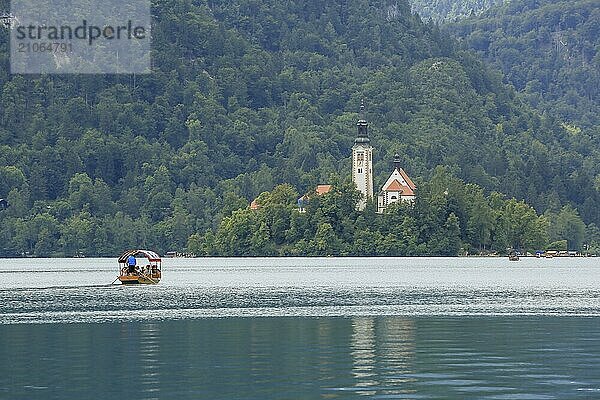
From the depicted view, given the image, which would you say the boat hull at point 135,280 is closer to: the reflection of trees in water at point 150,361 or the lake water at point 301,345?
the lake water at point 301,345

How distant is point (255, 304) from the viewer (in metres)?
106

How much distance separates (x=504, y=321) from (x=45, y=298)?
46238 mm

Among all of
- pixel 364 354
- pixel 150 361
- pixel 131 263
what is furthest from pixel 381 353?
pixel 131 263

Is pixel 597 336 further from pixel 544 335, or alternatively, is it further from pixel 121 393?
pixel 121 393

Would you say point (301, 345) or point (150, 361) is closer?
point (150, 361)

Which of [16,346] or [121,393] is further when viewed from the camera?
[16,346]

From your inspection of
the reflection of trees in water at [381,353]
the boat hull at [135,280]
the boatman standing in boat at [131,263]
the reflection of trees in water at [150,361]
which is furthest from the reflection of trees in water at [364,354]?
the boatman standing in boat at [131,263]

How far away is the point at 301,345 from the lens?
67250mm

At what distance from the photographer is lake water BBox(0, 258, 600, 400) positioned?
1977 inches

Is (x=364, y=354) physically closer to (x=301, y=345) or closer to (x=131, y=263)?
(x=301, y=345)

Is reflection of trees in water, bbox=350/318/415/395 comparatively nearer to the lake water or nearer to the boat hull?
the lake water

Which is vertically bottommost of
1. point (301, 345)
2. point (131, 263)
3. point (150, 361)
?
point (150, 361)

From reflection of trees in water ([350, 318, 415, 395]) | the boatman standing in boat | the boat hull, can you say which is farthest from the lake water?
the boatman standing in boat

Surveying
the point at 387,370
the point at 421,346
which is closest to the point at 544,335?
the point at 421,346
